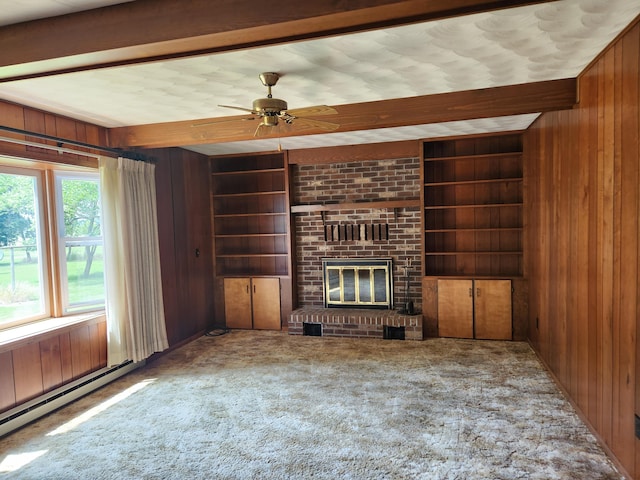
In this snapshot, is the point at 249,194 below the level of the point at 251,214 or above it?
above

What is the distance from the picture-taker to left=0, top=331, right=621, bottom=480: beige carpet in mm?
2480

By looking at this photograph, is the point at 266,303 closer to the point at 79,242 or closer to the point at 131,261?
the point at 131,261

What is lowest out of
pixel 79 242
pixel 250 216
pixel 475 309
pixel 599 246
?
pixel 475 309

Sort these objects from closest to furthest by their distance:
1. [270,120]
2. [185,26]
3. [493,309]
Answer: [185,26]
[270,120]
[493,309]

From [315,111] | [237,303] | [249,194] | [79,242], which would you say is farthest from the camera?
[237,303]

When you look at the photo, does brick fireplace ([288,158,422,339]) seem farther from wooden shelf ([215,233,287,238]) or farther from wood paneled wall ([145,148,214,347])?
wood paneled wall ([145,148,214,347])

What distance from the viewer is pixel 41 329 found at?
3.37 m

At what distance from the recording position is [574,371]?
10.2ft

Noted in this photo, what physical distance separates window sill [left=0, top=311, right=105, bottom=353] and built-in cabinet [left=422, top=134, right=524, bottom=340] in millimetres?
3756

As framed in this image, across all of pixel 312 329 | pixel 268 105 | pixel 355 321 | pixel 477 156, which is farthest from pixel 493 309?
pixel 268 105

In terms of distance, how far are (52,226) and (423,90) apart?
3366 mm

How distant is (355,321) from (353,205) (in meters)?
1.49

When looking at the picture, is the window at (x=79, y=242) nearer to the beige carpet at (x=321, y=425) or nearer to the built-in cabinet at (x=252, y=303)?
the beige carpet at (x=321, y=425)

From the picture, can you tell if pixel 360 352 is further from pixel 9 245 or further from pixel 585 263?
pixel 9 245
